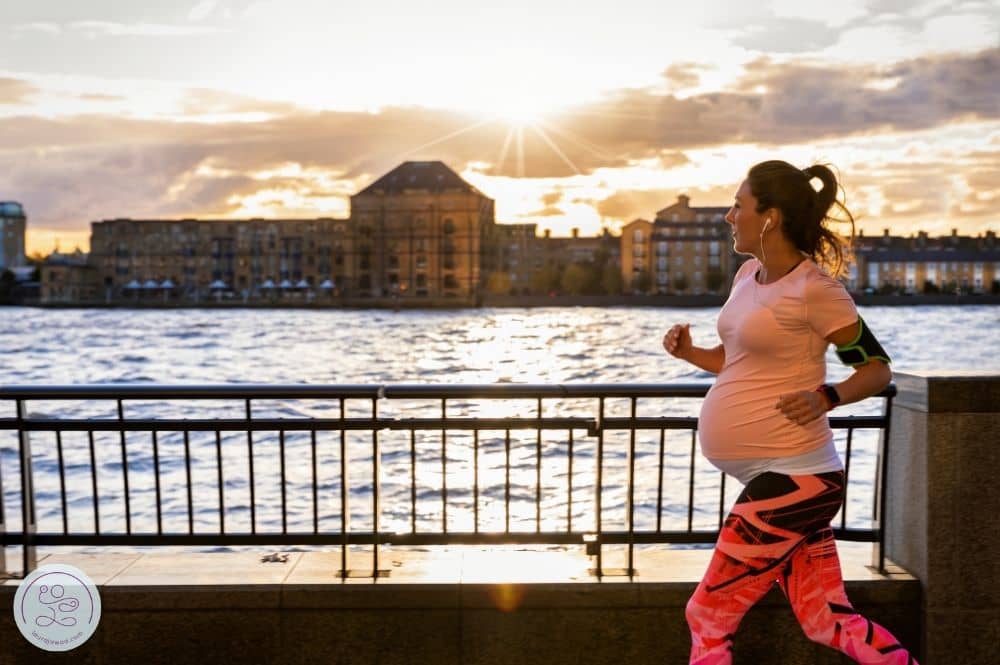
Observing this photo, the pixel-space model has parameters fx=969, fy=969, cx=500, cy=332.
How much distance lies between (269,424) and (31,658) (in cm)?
142

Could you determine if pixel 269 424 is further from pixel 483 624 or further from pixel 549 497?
pixel 549 497

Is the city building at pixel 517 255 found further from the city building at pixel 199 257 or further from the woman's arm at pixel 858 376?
the woman's arm at pixel 858 376

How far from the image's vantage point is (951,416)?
4.07 meters

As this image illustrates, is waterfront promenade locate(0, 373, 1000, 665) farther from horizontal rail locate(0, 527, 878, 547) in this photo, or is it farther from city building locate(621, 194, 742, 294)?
city building locate(621, 194, 742, 294)

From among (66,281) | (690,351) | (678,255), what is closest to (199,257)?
(66,281)

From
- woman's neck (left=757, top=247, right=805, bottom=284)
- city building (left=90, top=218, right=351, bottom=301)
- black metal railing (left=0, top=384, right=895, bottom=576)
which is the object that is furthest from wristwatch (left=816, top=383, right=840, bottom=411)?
city building (left=90, top=218, right=351, bottom=301)

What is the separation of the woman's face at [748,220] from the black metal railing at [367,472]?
1398 millimetres

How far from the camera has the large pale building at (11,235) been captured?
176 metres

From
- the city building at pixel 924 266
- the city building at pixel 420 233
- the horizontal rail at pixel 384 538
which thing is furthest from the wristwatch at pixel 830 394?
the city building at pixel 924 266

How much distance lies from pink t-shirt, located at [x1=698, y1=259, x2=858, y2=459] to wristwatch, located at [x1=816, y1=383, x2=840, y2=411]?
0.07m

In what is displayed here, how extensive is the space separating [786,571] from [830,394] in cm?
64

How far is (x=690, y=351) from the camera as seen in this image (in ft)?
10.7

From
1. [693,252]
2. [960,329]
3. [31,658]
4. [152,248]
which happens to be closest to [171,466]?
[31,658]

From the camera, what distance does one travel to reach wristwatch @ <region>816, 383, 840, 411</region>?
285 centimetres
